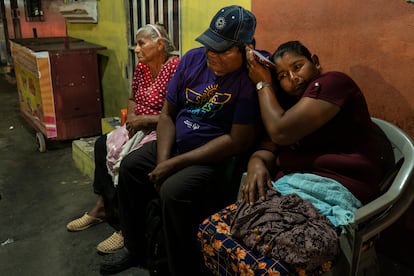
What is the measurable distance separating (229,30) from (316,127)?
0.61 m

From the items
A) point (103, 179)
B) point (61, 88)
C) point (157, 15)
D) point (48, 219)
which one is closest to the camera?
point (103, 179)

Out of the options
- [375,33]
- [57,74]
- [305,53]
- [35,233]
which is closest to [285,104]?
[305,53]

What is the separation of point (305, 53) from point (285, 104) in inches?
10.9

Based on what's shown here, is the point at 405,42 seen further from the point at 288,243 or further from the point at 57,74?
the point at 57,74

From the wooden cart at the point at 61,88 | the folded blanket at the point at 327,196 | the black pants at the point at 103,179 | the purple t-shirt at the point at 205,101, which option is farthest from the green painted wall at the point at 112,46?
the folded blanket at the point at 327,196

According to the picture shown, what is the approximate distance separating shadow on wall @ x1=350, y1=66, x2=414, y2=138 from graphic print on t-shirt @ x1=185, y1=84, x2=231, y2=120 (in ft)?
2.22

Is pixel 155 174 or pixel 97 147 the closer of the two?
pixel 155 174

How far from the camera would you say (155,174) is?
203 centimetres

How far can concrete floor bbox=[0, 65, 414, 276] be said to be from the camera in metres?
2.24

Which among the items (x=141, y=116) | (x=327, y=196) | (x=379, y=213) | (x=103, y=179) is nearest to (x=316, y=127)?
(x=327, y=196)

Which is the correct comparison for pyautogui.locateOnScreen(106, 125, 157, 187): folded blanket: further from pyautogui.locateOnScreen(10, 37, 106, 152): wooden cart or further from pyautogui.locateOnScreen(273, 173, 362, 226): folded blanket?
pyautogui.locateOnScreen(10, 37, 106, 152): wooden cart

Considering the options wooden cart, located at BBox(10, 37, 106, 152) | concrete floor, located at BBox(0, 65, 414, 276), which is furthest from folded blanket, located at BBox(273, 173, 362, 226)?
wooden cart, located at BBox(10, 37, 106, 152)

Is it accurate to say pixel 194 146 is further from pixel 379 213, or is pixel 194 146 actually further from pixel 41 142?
pixel 41 142

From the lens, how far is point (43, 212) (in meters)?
2.89
